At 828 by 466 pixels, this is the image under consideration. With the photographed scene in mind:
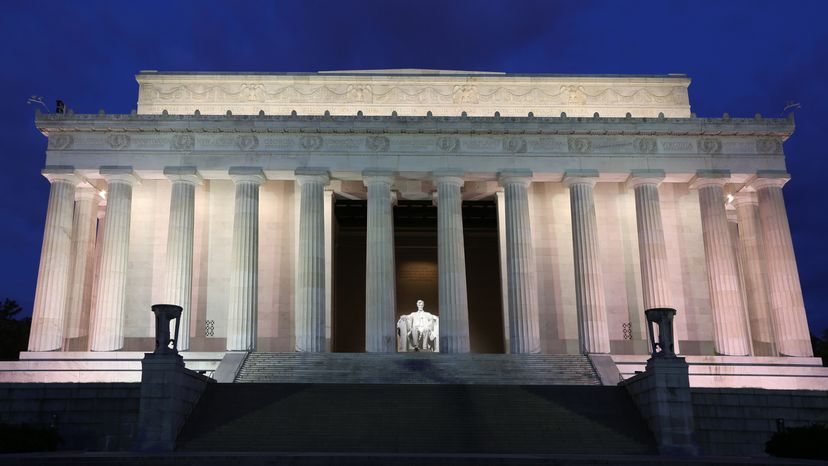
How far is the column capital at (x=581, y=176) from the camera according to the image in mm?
46406

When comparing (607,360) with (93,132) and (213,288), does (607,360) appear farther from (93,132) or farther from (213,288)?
(93,132)

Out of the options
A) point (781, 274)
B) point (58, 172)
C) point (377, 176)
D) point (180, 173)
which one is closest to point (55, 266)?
point (58, 172)

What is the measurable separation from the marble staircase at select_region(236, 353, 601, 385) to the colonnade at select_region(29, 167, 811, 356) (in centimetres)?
252

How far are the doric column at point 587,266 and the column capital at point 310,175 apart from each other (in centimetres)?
1446

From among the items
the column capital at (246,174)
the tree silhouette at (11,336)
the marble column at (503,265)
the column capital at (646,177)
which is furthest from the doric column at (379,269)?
the tree silhouette at (11,336)

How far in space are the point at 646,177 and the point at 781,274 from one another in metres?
9.45

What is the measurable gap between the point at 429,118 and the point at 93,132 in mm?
19858

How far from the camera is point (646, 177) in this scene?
46406 mm

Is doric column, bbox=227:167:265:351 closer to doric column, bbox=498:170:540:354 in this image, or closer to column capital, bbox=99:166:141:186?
column capital, bbox=99:166:141:186

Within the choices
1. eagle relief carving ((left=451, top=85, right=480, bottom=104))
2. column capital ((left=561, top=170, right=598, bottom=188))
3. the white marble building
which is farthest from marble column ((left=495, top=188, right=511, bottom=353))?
eagle relief carving ((left=451, top=85, right=480, bottom=104))

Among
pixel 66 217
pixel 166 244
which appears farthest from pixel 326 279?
pixel 66 217

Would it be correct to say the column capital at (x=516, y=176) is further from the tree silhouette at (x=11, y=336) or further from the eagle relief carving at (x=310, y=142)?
the tree silhouette at (x=11, y=336)

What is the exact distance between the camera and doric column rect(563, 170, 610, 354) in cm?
4466

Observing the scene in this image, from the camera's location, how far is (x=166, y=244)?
48.0 metres
